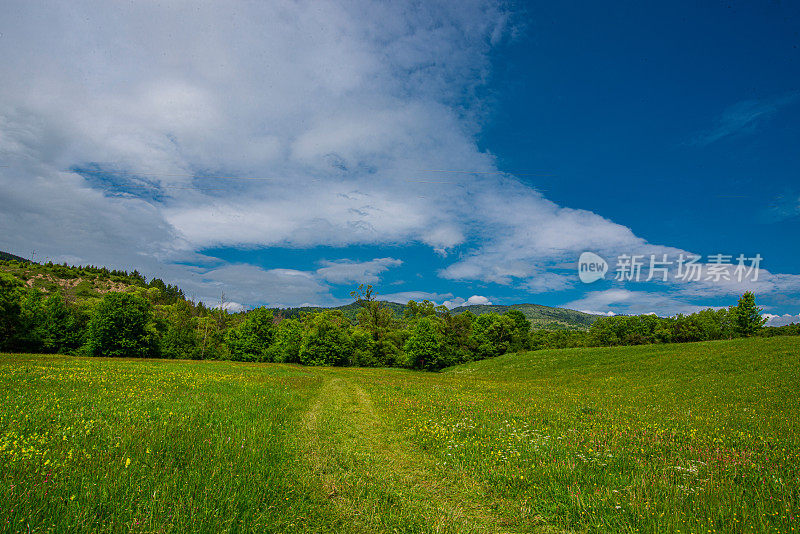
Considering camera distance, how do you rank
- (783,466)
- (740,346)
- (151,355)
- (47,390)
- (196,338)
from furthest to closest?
(196,338) < (151,355) < (740,346) < (47,390) < (783,466)

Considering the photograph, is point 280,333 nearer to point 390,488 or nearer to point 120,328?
point 120,328

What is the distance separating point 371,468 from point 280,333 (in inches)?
2963

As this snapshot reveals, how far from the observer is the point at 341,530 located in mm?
5105

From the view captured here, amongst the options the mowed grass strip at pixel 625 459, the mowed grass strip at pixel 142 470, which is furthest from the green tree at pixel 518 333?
the mowed grass strip at pixel 142 470

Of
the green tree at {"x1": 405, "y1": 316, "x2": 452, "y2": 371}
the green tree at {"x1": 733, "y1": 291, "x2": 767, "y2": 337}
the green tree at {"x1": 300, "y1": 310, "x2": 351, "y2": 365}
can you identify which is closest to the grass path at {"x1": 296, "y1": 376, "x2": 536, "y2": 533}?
the green tree at {"x1": 405, "y1": 316, "x2": 452, "y2": 371}

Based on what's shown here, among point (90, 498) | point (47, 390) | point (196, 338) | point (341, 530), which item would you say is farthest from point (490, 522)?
point (196, 338)

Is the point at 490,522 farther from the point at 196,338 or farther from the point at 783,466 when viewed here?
the point at 196,338

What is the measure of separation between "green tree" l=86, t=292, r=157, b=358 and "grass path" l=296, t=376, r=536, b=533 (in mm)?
72493

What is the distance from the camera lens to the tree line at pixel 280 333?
208 feet

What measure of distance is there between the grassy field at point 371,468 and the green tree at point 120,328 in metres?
62.4

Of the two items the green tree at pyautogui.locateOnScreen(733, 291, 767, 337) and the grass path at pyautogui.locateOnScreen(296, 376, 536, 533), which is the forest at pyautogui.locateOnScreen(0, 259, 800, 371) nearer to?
the green tree at pyautogui.locateOnScreen(733, 291, 767, 337)

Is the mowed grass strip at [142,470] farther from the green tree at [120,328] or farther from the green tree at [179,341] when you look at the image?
the green tree at [179,341]

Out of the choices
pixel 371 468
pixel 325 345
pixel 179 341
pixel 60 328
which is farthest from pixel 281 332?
pixel 371 468

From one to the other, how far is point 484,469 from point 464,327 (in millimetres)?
77294
